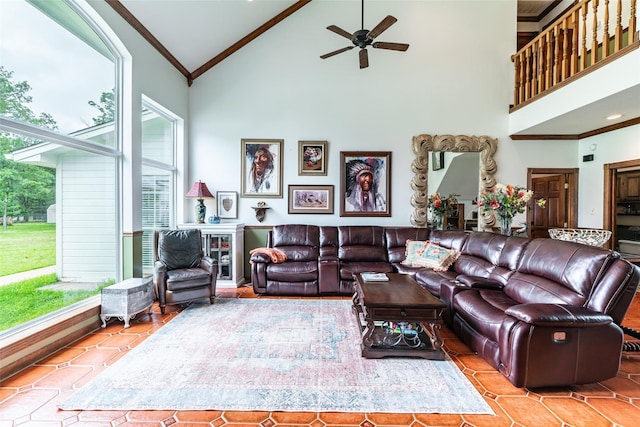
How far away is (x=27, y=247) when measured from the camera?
8.46ft

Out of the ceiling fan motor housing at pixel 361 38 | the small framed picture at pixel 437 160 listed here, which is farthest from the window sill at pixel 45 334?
the small framed picture at pixel 437 160

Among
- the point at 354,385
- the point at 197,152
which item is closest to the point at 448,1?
the point at 197,152

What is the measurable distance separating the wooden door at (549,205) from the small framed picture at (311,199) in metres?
3.64

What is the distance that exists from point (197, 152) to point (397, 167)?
355 centimetres

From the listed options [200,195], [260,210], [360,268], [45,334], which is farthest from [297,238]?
[45,334]

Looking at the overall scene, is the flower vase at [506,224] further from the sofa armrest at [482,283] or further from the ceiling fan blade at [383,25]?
the ceiling fan blade at [383,25]

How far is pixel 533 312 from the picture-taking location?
6.66ft

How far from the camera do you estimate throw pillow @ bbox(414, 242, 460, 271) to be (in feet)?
13.3

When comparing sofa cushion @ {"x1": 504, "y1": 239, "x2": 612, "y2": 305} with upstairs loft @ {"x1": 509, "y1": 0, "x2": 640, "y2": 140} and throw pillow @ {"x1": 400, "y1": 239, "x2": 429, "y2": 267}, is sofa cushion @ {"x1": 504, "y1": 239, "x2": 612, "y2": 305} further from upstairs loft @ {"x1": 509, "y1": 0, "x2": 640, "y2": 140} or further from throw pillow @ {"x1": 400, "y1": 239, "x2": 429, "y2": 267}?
upstairs loft @ {"x1": 509, "y1": 0, "x2": 640, "y2": 140}

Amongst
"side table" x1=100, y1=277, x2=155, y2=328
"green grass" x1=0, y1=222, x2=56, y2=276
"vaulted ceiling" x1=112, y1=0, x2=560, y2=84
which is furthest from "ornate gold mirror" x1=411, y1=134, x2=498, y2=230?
"green grass" x1=0, y1=222, x2=56, y2=276

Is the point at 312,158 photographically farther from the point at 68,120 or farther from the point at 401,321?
the point at 401,321

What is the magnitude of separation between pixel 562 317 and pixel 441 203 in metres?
3.20

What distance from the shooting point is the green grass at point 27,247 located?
94.6 inches

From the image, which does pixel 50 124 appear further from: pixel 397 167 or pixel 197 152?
pixel 397 167
